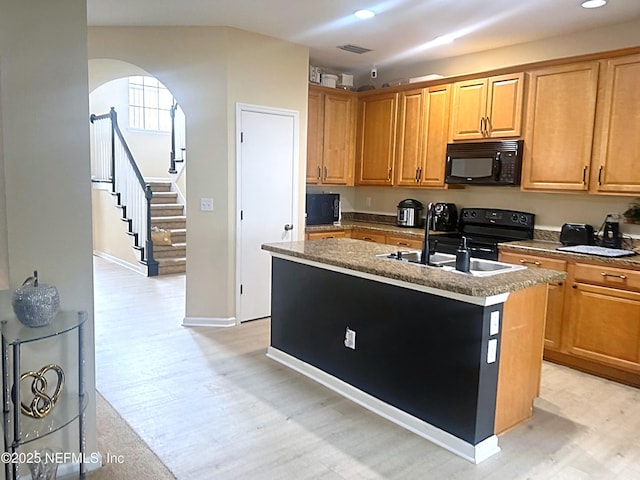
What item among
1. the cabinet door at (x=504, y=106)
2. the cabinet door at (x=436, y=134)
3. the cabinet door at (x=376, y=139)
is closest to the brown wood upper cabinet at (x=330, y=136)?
the cabinet door at (x=376, y=139)

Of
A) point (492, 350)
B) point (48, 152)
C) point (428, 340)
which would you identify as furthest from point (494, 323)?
point (48, 152)

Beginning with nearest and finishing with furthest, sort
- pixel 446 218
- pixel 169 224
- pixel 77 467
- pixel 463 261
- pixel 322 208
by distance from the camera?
pixel 77 467 → pixel 463 261 → pixel 446 218 → pixel 322 208 → pixel 169 224

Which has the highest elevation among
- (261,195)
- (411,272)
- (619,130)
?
(619,130)

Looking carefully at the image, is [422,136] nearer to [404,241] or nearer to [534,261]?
[404,241]

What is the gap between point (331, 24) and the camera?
4051 millimetres

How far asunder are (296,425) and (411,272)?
1090 mm

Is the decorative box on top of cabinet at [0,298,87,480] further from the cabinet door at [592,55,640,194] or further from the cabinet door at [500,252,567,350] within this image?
the cabinet door at [592,55,640,194]

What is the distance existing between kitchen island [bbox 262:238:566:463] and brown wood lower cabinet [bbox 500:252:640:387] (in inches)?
37.6

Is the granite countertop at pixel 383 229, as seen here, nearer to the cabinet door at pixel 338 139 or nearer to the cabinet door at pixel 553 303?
the cabinet door at pixel 338 139

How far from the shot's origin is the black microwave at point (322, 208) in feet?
17.2

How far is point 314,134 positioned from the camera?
521 cm

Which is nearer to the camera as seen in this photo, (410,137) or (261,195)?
(261,195)

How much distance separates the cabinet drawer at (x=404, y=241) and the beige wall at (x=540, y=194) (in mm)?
730

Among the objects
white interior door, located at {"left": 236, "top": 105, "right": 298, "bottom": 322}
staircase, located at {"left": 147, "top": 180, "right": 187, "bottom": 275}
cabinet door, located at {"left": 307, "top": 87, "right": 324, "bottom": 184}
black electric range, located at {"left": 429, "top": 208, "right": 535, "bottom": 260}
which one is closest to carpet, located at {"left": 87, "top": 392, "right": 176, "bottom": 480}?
white interior door, located at {"left": 236, "top": 105, "right": 298, "bottom": 322}
